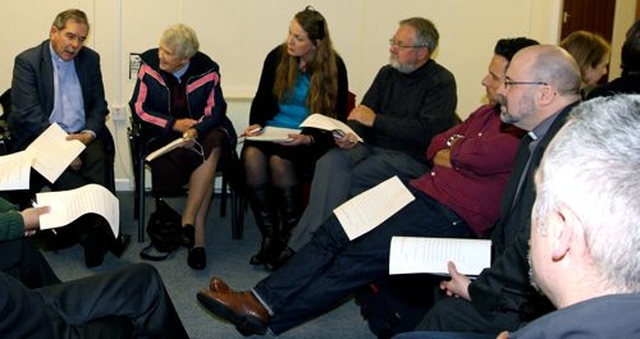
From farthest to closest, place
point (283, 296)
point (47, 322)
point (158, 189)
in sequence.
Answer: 1. point (158, 189)
2. point (283, 296)
3. point (47, 322)

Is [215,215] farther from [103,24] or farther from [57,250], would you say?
[103,24]

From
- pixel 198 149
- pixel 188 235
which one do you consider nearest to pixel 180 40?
pixel 198 149

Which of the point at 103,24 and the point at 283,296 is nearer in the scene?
the point at 283,296

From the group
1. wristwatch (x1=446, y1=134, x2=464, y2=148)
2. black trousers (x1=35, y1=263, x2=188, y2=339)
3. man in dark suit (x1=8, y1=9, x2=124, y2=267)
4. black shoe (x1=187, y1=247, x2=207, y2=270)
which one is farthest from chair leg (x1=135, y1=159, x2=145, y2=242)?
black trousers (x1=35, y1=263, x2=188, y2=339)

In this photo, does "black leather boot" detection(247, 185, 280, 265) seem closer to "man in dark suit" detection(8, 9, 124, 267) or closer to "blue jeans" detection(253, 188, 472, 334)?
"man in dark suit" detection(8, 9, 124, 267)

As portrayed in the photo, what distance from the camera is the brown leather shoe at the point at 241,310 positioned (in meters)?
3.05

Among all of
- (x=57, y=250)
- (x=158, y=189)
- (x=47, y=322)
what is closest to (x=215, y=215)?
(x=158, y=189)

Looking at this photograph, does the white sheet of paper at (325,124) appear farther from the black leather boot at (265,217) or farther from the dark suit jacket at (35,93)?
the dark suit jacket at (35,93)

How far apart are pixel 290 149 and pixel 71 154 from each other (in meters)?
1.17

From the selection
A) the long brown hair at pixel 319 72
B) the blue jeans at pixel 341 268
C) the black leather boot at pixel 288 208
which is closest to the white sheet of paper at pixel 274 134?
the long brown hair at pixel 319 72

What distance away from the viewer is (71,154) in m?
3.96

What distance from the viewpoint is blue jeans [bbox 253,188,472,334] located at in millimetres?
3053

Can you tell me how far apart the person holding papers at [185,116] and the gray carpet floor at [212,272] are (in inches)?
7.3

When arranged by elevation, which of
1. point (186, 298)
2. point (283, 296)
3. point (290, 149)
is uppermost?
point (290, 149)
